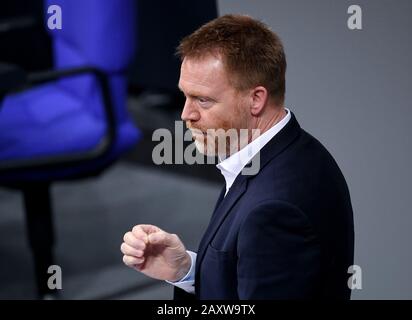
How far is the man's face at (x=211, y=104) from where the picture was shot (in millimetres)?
1280

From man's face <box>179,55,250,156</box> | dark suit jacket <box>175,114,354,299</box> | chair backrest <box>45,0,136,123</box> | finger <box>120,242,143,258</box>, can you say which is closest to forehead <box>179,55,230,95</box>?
man's face <box>179,55,250,156</box>

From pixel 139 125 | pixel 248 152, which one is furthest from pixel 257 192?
pixel 139 125

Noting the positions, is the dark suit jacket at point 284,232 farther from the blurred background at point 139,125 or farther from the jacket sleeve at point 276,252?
the blurred background at point 139,125

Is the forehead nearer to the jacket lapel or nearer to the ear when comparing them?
the ear

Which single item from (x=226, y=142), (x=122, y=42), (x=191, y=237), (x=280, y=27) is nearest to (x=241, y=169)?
(x=226, y=142)

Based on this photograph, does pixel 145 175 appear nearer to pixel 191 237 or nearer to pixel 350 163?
pixel 191 237

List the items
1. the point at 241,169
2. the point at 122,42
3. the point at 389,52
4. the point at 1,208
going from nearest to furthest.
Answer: the point at 241,169
the point at 389,52
the point at 122,42
the point at 1,208

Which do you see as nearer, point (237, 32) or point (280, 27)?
point (237, 32)

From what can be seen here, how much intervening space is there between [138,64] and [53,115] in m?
1.05

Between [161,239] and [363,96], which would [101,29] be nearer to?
[363,96]

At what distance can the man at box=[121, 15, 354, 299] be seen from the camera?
1242 millimetres

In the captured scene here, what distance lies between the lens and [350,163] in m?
1.53

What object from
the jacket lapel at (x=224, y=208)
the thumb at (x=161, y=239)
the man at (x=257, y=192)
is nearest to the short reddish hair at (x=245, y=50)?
the man at (x=257, y=192)

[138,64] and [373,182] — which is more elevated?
[138,64]
